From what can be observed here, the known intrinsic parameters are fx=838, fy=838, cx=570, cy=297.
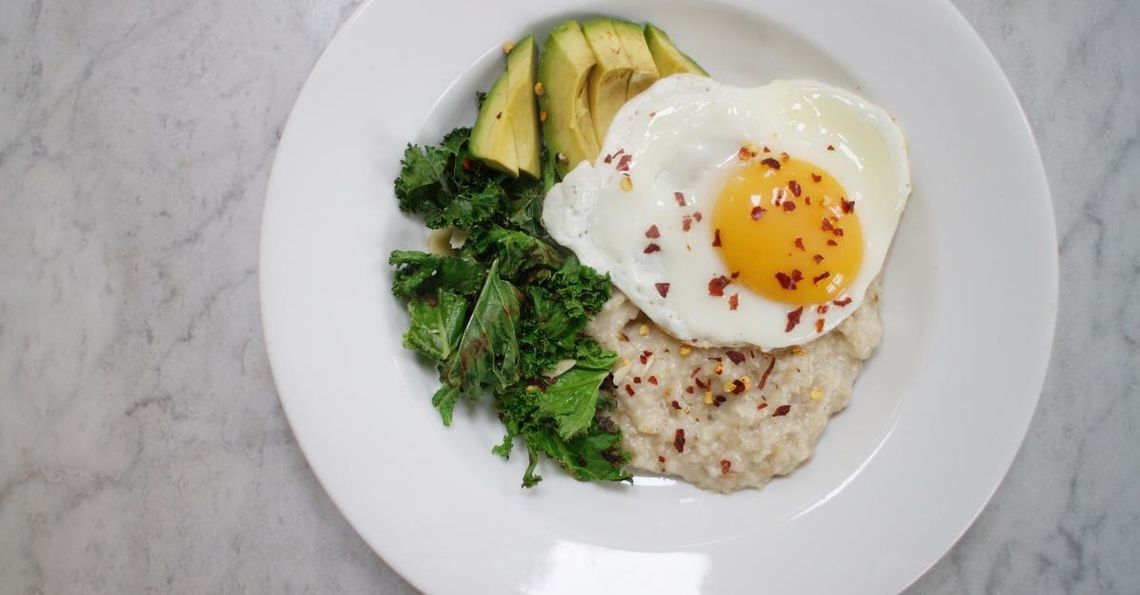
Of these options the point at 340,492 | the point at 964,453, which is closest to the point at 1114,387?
the point at 964,453

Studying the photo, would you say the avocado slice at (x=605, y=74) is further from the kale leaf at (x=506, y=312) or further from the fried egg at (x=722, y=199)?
the kale leaf at (x=506, y=312)

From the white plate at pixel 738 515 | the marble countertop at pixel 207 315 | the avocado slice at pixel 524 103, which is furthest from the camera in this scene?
the marble countertop at pixel 207 315

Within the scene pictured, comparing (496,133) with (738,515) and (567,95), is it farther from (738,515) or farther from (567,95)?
(738,515)

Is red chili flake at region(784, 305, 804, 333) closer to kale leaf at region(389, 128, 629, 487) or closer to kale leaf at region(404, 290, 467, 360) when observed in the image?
kale leaf at region(389, 128, 629, 487)

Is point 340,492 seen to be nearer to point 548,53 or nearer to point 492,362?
point 492,362

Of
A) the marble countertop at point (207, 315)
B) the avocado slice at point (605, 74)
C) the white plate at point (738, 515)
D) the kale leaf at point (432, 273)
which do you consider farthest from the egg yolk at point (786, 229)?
the marble countertop at point (207, 315)

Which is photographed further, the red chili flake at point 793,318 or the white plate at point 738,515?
the red chili flake at point 793,318

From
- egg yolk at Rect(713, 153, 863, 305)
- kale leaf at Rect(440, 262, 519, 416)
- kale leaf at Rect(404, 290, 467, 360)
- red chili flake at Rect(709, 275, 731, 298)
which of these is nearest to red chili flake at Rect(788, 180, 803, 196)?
egg yolk at Rect(713, 153, 863, 305)
